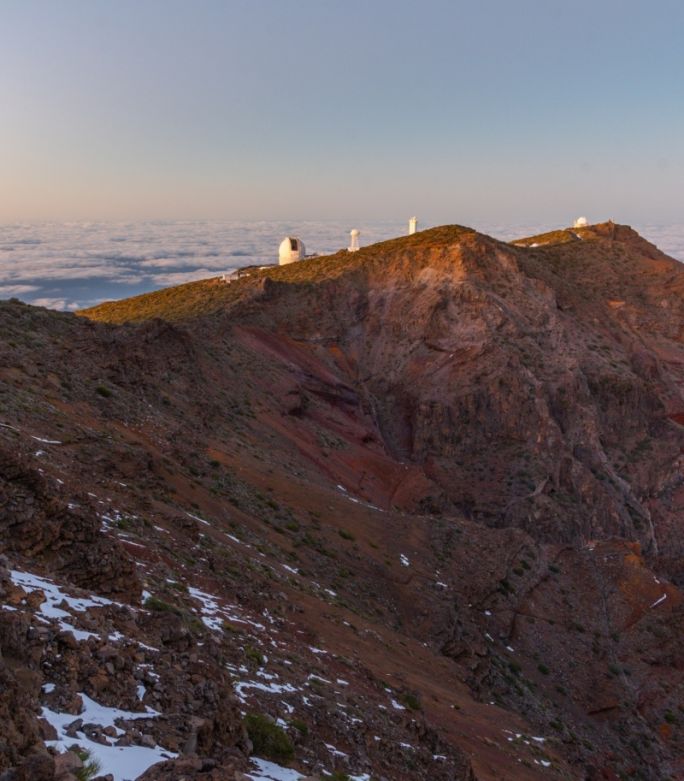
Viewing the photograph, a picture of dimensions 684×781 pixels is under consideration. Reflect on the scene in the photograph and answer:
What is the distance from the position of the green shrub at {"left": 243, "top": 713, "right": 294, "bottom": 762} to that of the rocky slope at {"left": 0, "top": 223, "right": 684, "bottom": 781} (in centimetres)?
4

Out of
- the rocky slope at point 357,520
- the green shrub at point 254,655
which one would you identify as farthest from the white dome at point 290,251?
the green shrub at point 254,655

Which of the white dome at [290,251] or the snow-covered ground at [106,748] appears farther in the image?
the white dome at [290,251]

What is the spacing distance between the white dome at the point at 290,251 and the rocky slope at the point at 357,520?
641 cm

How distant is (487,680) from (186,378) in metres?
17.9

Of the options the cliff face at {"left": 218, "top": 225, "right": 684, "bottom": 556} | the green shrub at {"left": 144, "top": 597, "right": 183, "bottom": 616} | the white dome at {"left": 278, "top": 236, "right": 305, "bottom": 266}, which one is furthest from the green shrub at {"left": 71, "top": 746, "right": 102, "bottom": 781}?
the white dome at {"left": 278, "top": 236, "right": 305, "bottom": 266}

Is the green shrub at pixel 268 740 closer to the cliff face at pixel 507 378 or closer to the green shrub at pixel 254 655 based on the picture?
the green shrub at pixel 254 655

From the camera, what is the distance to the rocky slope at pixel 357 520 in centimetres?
Result: 793

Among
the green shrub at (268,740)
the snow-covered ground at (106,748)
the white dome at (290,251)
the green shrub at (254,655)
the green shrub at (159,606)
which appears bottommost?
the green shrub at (254,655)

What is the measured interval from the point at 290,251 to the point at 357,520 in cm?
4146

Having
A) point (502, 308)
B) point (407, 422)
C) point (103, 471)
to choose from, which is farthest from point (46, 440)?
point (502, 308)

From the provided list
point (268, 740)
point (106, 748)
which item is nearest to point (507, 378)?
point (268, 740)

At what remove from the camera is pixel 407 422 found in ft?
148

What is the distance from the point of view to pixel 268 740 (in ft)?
25.3

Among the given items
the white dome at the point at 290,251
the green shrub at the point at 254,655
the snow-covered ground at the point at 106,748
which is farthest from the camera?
the white dome at the point at 290,251
